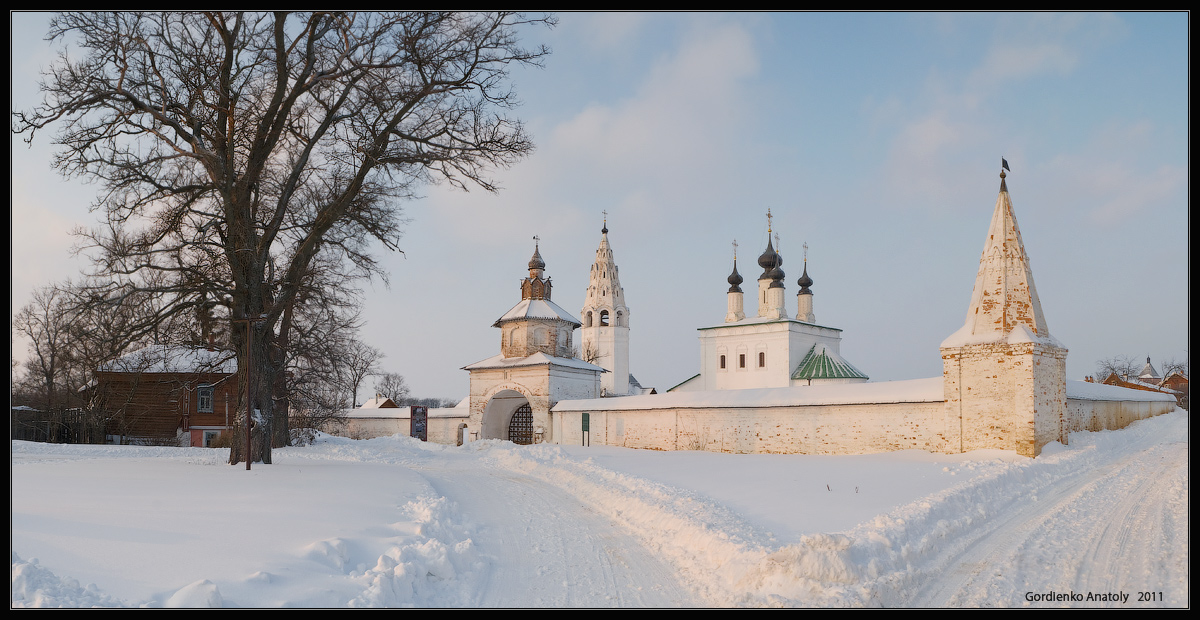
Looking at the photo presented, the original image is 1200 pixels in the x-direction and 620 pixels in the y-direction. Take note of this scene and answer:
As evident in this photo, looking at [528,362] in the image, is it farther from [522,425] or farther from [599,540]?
[599,540]

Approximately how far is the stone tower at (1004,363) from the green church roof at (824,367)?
2378cm

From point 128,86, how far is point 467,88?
6.55 meters

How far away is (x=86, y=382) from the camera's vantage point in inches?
1253

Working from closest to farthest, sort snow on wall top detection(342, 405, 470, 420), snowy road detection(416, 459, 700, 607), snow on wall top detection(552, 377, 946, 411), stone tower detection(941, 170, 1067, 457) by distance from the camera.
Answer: snowy road detection(416, 459, 700, 607) < stone tower detection(941, 170, 1067, 457) < snow on wall top detection(552, 377, 946, 411) < snow on wall top detection(342, 405, 470, 420)

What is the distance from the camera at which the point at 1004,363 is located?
62.2 ft

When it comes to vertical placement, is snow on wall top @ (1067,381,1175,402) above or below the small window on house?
above

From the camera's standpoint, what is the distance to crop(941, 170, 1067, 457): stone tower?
18469 mm

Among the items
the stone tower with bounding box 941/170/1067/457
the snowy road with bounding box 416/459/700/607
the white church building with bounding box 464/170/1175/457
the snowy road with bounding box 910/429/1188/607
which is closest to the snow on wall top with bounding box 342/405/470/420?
the white church building with bounding box 464/170/1175/457

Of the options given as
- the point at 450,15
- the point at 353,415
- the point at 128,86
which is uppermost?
the point at 450,15

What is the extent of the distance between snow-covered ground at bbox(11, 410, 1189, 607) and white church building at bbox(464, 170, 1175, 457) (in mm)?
4670

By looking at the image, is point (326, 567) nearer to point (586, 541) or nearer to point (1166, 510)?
point (586, 541)

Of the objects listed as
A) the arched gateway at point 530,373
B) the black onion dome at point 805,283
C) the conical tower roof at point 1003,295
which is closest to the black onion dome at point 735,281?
the black onion dome at point 805,283

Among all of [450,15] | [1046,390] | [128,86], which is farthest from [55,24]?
[1046,390]

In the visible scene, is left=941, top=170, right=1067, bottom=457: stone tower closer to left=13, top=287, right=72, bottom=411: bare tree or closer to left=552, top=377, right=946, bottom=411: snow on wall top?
left=552, top=377, right=946, bottom=411: snow on wall top
